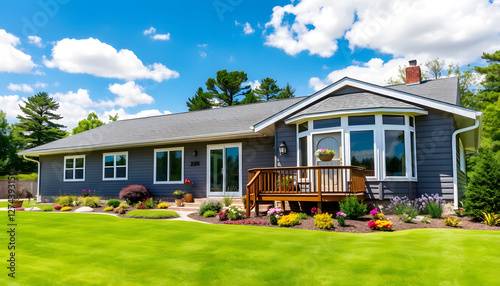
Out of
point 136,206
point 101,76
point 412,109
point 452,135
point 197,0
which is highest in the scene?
point 197,0

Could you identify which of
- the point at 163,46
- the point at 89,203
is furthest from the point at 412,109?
the point at 89,203

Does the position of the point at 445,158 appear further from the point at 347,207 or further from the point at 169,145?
the point at 169,145

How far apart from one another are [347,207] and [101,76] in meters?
14.3

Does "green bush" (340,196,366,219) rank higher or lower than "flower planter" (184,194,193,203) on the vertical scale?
higher

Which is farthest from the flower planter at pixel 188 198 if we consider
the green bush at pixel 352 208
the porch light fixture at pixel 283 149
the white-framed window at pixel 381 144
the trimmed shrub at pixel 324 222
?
the trimmed shrub at pixel 324 222

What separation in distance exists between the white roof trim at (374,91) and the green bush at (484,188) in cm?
148

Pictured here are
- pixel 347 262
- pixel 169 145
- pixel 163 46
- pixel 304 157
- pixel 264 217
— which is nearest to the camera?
pixel 347 262

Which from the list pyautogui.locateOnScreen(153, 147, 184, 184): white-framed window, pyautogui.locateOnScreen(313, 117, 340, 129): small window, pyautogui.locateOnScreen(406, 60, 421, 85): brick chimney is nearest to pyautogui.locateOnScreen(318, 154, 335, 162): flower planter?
pyautogui.locateOnScreen(313, 117, 340, 129): small window

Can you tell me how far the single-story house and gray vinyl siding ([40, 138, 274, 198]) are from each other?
0.04 m

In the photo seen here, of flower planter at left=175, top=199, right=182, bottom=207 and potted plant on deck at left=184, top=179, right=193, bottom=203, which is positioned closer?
flower planter at left=175, top=199, right=182, bottom=207

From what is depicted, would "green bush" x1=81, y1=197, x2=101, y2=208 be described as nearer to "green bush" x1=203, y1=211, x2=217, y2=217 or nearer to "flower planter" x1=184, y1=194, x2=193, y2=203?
"flower planter" x1=184, y1=194, x2=193, y2=203

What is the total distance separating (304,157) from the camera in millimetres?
11812

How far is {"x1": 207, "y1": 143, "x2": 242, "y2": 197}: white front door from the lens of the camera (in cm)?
1448

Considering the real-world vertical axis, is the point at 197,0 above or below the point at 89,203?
above
